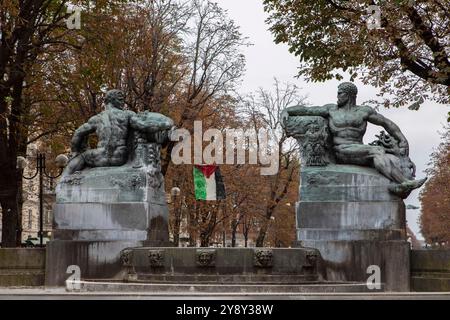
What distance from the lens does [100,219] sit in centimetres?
1636

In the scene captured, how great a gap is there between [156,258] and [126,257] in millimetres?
1032

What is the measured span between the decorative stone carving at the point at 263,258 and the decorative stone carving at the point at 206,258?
73 cm

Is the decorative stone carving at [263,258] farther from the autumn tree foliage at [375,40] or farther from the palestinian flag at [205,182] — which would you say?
the palestinian flag at [205,182]

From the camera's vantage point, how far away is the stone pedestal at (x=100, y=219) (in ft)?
53.0

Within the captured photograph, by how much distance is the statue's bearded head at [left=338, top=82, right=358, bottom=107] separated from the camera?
16750 mm

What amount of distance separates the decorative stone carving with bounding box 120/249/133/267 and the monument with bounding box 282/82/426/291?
3.55 metres

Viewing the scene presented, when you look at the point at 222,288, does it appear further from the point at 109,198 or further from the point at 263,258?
the point at 109,198

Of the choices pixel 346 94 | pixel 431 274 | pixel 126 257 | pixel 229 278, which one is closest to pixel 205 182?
pixel 346 94

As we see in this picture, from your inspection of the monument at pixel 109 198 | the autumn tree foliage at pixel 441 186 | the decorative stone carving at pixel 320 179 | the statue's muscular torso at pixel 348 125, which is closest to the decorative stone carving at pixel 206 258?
the monument at pixel 109 198

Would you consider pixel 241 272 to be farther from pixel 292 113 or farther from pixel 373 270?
pixel 292 113

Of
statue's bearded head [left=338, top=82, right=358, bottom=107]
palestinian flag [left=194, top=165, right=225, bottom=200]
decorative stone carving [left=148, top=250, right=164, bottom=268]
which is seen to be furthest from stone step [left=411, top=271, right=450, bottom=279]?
palestinian flag [left=194, top=165, right=225, bottom=200]

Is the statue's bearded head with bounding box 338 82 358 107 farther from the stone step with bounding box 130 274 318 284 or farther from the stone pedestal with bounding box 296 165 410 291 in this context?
the stone step with bounding box 130 274 318 284
